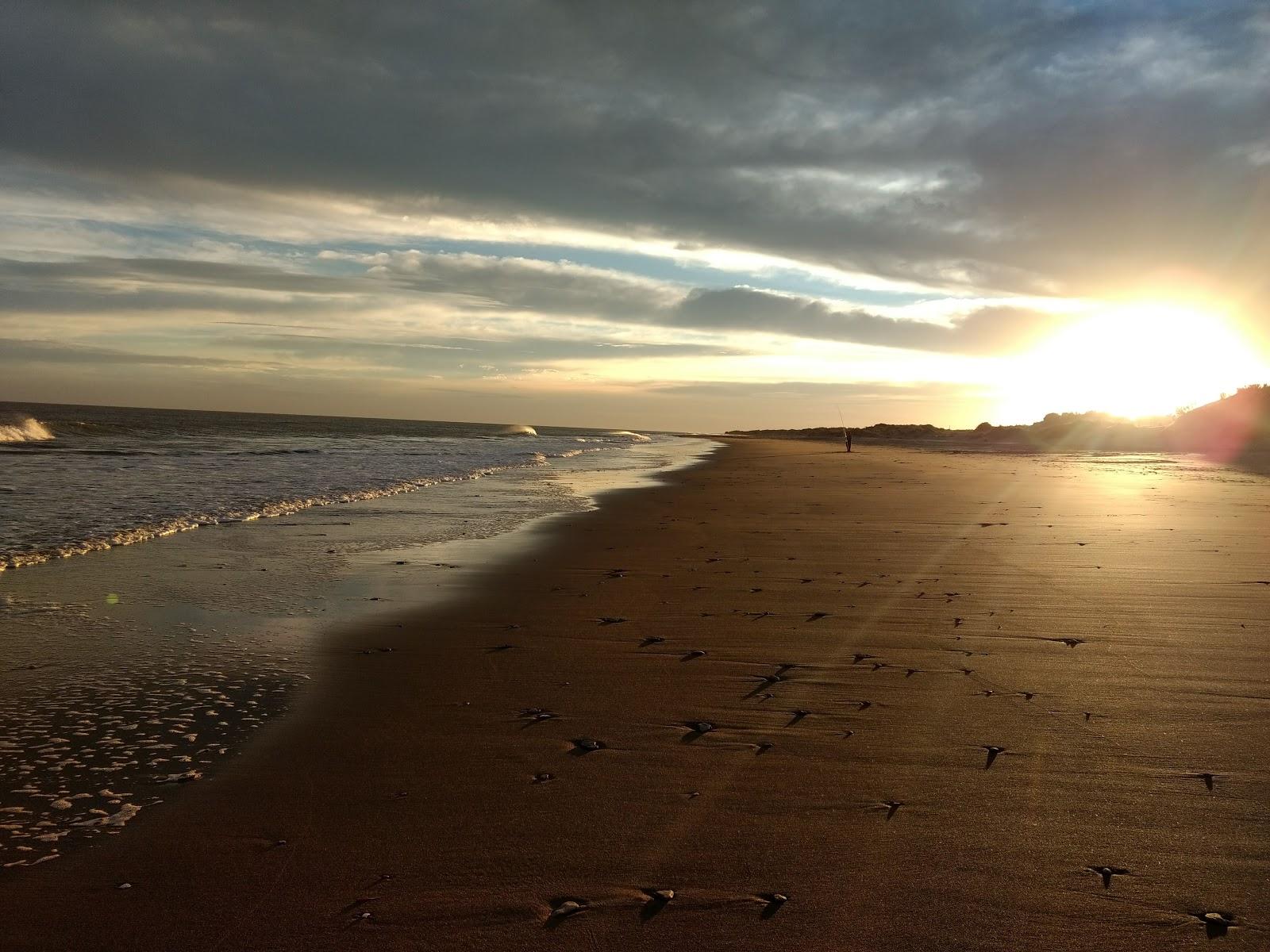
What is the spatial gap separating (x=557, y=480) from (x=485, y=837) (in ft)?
60.6

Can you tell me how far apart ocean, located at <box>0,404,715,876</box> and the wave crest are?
2752 centimetres

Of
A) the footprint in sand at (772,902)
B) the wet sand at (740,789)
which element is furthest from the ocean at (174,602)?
the footprint in sand at (772,902)

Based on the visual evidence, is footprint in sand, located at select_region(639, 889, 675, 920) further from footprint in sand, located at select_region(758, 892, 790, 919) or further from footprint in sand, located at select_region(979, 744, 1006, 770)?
footprint in sand, located at select_region(979, 744, 1006, 770)

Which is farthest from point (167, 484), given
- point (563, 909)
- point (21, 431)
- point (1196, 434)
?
point (1196, 434)

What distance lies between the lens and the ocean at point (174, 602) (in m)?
3.53

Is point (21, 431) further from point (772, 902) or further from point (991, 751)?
point (772, 902)

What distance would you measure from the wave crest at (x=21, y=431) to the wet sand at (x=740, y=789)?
42571 mm

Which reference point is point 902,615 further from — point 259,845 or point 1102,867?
point 259,845

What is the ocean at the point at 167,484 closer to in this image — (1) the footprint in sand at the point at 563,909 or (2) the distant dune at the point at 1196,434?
(1) the footprint in sand at the point at 563,909

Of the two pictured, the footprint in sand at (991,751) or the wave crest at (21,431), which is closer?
the footprint in sand at (991,751)

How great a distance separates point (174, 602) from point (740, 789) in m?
5.29

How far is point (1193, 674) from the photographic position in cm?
457

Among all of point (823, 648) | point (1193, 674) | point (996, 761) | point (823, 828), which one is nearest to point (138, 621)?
point (823, 648)

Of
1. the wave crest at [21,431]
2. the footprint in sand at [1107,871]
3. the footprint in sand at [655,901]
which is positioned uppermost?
the wave crest at [21,431]
